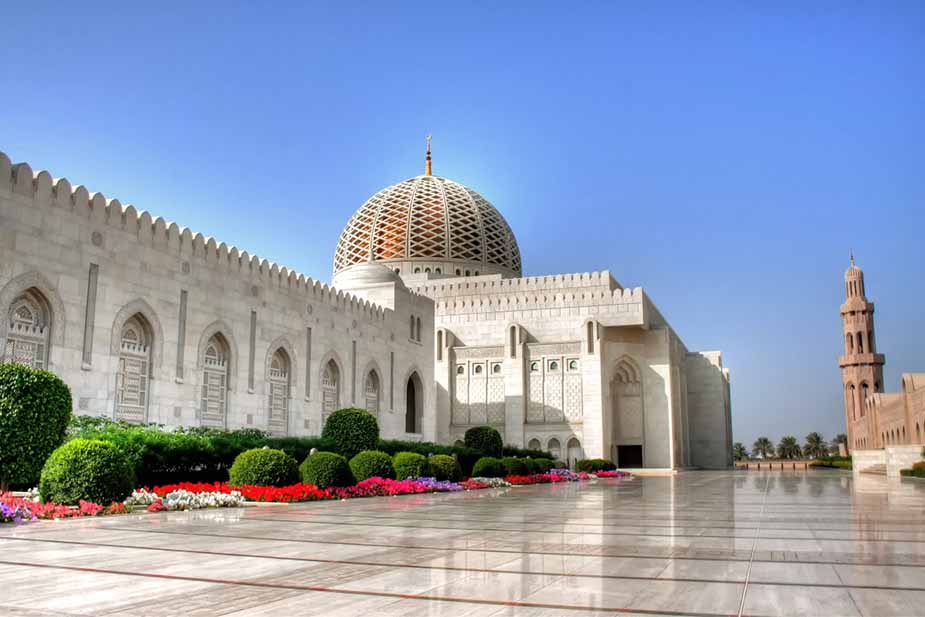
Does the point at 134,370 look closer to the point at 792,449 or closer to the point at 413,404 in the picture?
the point at 413,404

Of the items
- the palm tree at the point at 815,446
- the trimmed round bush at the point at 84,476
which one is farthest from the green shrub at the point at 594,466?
the palm tree at the point at 815,446

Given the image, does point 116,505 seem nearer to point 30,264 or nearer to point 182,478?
point 182,478

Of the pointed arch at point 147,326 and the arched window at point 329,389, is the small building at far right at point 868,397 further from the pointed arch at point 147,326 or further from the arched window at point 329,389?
the pointed arch at point 147,326

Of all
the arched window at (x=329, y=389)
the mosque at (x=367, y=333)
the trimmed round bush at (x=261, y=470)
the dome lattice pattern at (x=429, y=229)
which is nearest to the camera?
the trimmed round bush at (x=261, y=470)

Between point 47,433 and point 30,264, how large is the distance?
5.40m

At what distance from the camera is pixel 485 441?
25.6m

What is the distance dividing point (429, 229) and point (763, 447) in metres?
48.9

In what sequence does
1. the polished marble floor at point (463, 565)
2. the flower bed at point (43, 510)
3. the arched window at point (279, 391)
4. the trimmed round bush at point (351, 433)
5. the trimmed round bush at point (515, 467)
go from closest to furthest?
the polished marble floor at point (463, 565), the flower bed at point (43, 510), the trimmed round bush at point (351, 433), the trimmed round bush at point (515, 467), the arched window at point (279, 391)

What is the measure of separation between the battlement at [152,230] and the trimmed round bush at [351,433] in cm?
521

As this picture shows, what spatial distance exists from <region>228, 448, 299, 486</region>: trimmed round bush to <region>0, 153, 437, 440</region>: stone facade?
5.01 m

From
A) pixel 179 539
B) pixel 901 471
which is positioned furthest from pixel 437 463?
pixel 901 471

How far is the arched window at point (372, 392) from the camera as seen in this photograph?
26312 mm

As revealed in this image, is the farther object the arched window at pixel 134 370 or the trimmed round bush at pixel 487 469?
the trimmed round bush at pixel 487 469

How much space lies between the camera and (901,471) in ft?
82.2
